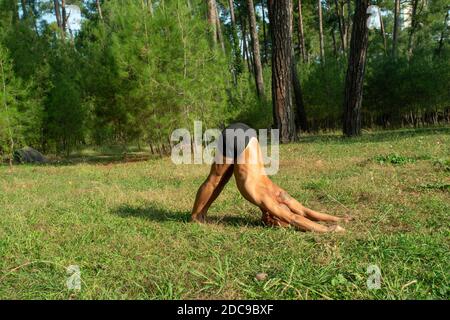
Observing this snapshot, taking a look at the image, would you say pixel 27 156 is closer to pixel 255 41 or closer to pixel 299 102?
pixel 255 41

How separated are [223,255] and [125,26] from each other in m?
10.6

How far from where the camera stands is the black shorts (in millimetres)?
4219

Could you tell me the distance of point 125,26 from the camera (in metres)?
12.4

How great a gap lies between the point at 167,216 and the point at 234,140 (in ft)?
4.23

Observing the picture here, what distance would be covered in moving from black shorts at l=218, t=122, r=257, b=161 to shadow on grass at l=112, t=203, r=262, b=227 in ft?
2.36

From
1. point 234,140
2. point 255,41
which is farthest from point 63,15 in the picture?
point 234,140

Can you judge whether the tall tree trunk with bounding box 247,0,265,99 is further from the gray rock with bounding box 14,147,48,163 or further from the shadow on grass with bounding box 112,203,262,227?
the shadow on grass with bounding box 112,203,262,227

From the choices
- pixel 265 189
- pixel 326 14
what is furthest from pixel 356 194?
pixel 326 14

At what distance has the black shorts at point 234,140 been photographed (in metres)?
4.22

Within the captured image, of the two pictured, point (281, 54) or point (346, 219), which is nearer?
point (346, 219)

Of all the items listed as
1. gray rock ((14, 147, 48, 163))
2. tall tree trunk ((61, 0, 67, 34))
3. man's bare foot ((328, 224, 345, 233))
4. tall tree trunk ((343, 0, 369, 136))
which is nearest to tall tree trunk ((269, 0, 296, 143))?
tall tree trunk ((343, 0, 369, 136))

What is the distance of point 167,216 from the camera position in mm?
4840

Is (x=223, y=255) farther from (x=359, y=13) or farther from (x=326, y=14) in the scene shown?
(x=326, y=14)

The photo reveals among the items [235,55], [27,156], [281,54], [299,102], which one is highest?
[235,55]
